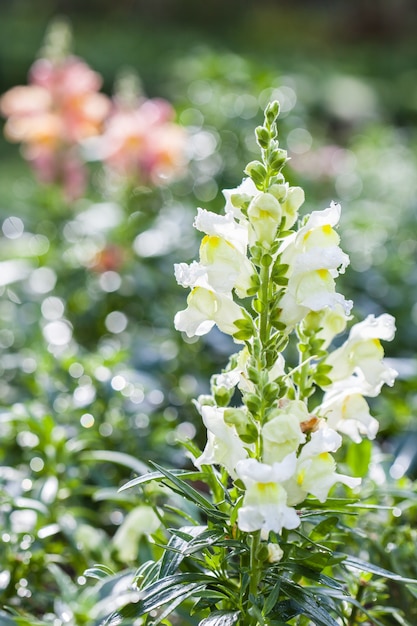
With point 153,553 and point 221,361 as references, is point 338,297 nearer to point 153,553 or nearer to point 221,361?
point 153,553

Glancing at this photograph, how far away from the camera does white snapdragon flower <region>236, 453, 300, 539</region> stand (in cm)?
113

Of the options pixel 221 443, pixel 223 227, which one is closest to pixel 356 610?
pixel 221 443

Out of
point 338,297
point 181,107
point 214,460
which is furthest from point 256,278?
point 181,107

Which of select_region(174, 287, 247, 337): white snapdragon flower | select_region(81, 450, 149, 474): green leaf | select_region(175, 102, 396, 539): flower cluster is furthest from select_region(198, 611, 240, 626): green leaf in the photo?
select_region(81, 450, 149, 474): green leaf

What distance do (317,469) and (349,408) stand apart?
7.4 inches

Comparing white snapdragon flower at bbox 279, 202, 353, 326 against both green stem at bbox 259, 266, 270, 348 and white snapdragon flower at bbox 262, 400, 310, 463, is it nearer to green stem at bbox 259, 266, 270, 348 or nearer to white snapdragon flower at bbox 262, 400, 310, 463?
green stem at bbox 259, 266, 270, 348

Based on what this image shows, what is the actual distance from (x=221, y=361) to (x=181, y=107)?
150 centimetres

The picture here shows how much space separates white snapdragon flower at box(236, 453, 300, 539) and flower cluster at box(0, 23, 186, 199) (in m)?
2.26

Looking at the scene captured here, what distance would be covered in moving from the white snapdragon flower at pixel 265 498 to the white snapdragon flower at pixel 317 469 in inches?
2.6

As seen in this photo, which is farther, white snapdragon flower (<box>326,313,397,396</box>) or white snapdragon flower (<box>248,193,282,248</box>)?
white snapdragon flower (<box>326,313,397,396</box>)

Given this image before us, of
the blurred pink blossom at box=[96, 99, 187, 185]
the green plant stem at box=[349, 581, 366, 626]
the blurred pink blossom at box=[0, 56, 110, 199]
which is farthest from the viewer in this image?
the blurred pink blossom at box=[0, 56, 110, 199]

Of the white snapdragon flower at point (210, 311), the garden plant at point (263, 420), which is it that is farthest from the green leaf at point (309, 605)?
the white snapdragon flower at point (210, 311)

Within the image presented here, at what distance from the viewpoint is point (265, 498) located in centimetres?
114

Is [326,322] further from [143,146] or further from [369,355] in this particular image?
[143,146]
